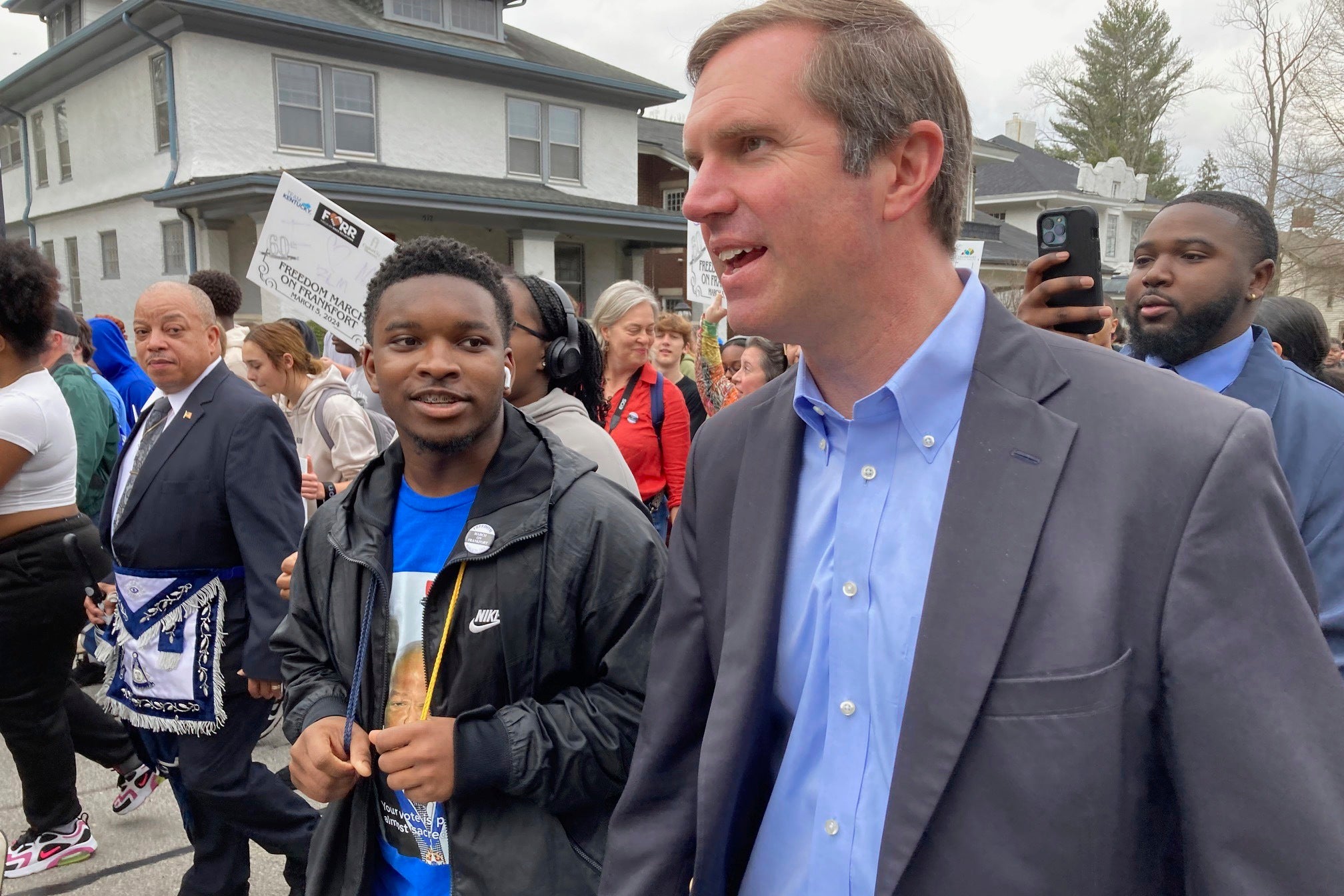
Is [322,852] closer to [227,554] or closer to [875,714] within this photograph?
[875,714]

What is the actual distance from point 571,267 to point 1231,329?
19.3 m

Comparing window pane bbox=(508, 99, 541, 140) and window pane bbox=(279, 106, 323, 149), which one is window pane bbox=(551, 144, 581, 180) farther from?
window pane bbox=(279, 106, 323, 149)

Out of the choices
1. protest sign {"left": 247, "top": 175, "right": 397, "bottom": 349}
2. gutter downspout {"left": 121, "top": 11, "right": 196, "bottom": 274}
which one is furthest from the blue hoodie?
gutter downspout {"left": 121, "top": 11, "right": 196, "bottom": 274}

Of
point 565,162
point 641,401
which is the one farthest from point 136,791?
point 565,162

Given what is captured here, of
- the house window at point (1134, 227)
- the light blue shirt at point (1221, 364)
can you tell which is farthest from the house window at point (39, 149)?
the house window at point (1134, 227)

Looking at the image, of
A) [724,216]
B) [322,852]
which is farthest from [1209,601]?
[322,852]

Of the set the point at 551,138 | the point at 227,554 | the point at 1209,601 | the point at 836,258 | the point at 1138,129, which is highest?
the point at 1138,129

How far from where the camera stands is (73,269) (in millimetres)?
21125

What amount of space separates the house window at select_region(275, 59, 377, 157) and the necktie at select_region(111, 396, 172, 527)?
15502 mm

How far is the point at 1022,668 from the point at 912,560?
8.9 inches

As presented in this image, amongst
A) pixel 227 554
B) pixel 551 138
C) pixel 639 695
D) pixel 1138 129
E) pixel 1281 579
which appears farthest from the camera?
pixel 1138 129

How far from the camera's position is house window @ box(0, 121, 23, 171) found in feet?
77.8

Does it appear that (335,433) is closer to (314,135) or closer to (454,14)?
(314,135)

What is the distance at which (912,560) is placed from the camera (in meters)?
1.31
